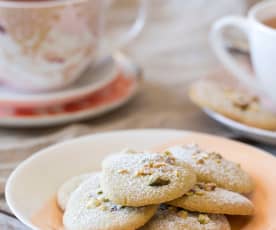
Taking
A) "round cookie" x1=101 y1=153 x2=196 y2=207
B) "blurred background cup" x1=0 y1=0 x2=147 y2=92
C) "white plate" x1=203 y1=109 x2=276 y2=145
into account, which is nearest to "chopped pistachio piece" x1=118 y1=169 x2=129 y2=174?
"round cookie" x1=101 y1=153 x2=196 y2=207

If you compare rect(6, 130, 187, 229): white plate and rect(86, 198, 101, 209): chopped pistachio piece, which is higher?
rect(86, 198, 101, 209): chopped pistachio piece

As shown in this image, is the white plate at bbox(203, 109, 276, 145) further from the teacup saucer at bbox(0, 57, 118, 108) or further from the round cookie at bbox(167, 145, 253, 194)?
the teacup saucer at bbox(0, 57, 118, 108)

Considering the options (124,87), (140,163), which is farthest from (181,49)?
(140,163)

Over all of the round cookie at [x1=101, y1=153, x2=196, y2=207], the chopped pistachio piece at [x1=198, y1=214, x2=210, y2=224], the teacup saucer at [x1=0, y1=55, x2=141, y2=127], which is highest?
the round cookie at [x1=101, y1=153, x2=196, y2=207]

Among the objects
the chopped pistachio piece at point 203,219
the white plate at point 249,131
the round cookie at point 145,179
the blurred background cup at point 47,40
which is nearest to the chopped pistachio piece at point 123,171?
the round cookie at point 145,179

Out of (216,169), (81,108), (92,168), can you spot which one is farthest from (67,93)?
(216,169)

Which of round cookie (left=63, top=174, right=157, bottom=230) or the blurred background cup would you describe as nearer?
round cookie (left=63, top=174, right=157, bottom=230)

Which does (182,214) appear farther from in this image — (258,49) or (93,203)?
(258,49)
